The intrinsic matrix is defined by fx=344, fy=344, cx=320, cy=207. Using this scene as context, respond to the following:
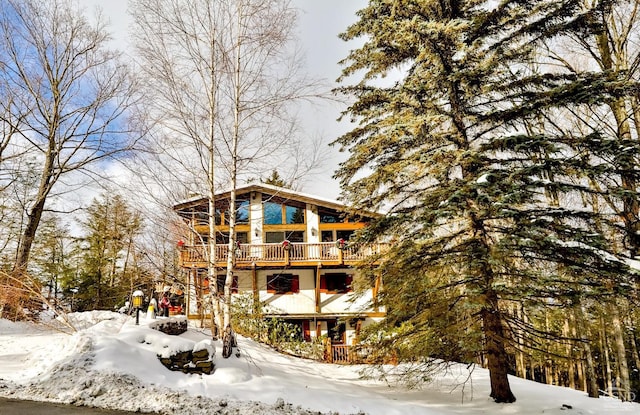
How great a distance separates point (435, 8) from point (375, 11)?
1.37 m

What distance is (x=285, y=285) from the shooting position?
1741 cm

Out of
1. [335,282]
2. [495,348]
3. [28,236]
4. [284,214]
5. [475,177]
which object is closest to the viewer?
[495,348]

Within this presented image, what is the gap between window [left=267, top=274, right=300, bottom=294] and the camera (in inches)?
677

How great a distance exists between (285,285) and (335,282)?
99.9 inches

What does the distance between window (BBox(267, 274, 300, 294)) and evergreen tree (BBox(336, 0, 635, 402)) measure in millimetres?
10166

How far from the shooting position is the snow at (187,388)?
18.6ft

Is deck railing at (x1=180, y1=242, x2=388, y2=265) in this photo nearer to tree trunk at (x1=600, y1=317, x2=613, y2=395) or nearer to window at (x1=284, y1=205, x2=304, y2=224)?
window at (x1=284, y1=205, x2=304, y2=224)

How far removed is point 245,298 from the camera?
1484 centimetres

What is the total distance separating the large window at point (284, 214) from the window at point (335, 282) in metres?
3.21

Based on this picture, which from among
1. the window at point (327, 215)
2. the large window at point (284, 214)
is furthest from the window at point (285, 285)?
the window at point (327, 215)

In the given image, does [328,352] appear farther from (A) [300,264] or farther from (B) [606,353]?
(B) [606,353]

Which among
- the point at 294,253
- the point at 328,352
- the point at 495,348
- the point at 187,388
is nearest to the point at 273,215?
the point at 294,253

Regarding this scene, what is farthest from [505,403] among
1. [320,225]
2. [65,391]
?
[320,225]

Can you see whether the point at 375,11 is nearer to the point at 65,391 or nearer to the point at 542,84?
the point at 542,84
